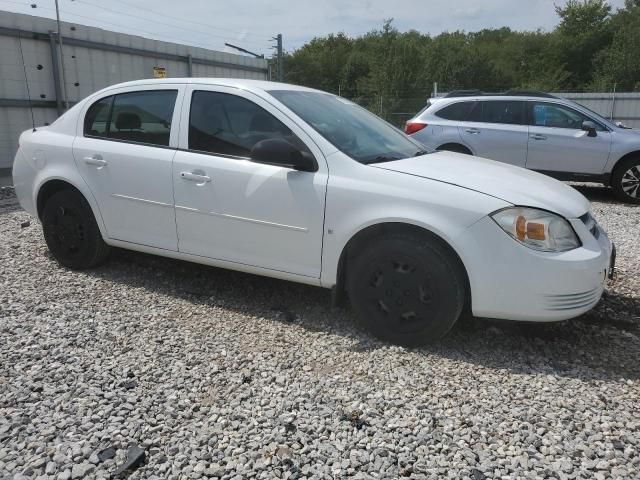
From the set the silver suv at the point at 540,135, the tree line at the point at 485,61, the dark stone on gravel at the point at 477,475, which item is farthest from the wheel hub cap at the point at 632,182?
the tree line at the point at 485,61

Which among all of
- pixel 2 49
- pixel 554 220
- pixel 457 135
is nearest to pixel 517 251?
pixel 554 220

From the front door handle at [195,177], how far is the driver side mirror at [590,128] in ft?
23.8

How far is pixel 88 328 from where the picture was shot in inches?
146

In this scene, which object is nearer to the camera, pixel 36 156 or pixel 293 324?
pixel 293 324

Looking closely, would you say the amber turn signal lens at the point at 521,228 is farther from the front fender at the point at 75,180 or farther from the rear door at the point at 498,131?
the rear door at the point at 498,131

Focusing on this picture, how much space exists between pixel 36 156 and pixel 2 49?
22.7 feet

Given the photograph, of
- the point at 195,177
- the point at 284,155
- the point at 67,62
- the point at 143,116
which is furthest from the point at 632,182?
the point at 67,62

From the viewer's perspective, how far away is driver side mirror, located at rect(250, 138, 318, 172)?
3.52m

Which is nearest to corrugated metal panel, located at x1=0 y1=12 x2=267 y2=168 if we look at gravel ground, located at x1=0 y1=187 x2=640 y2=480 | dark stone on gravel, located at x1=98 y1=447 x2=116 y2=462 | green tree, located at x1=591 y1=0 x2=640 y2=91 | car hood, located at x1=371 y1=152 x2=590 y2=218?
gravel ground, located at x1=0 y1=187 x2=640 y2=480

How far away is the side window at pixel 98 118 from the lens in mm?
4535

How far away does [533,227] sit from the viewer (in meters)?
3.12

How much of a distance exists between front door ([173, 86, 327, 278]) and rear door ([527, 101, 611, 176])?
21.7 feet

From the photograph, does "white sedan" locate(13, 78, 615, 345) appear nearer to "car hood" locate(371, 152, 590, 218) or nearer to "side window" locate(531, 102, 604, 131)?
"car hood" locate(371, 152, 590, 218)

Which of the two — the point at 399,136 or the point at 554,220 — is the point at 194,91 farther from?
the point at 554,220
